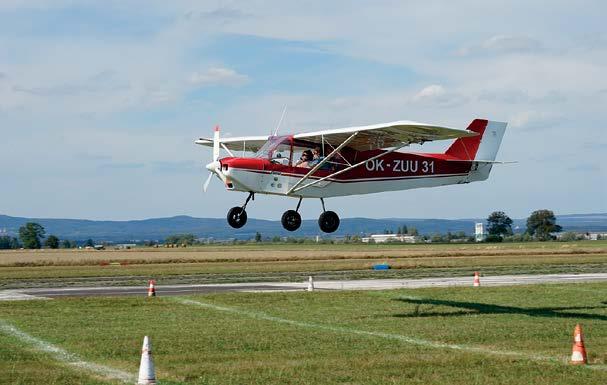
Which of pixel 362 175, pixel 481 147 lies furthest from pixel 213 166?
pixel 481 147

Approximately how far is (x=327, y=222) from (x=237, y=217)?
113 inches

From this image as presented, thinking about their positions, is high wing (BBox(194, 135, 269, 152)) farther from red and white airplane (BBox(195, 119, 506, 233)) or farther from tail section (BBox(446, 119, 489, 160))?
tail section (BBox(446, 119, 489, 160))

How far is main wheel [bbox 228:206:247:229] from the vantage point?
98.1 feet

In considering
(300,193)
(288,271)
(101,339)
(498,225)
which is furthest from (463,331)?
(498,225)

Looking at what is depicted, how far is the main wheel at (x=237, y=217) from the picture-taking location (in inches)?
1177

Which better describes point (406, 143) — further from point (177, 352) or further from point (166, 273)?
point (166, 273)

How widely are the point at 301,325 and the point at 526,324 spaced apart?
6.73 meters

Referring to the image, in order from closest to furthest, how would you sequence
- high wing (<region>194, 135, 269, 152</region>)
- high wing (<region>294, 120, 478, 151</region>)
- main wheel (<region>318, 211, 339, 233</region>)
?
high wing (<region>294, 120, 478, 151</region>) < main wheel (<region>318, 211, 339, 233</region>) < high wing (<region>194, 135, 269, 152</region>)

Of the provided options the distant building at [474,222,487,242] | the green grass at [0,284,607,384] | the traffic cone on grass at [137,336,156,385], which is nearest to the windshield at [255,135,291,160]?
the green grass at [0,284,607,384]

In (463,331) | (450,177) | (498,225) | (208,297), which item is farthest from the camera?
(498,225)

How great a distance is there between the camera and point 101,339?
986 inches

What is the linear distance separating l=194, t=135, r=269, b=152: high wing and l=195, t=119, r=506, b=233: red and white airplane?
14cm

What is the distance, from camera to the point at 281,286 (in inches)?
1811

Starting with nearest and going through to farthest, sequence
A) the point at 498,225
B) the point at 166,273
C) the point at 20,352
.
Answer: the point at 20,352 < the point at 166,273 < the point at 498,225
